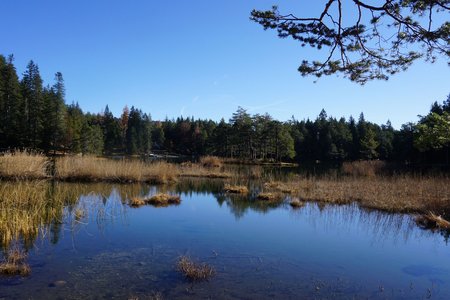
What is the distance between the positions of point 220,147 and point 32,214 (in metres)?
64.5

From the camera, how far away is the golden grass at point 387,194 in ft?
53.2

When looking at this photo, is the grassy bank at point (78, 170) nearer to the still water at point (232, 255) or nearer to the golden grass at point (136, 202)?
the still water at point (232, 255)

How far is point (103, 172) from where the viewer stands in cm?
2280

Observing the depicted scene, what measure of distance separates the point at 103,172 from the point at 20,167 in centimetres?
450

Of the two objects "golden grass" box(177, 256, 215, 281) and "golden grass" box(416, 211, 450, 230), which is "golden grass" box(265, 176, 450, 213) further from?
"golden grass" box(177, 256, 215, 281)

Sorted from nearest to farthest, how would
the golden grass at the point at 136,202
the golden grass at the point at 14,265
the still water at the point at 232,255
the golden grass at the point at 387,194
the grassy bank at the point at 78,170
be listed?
1. the still water at the point at 232,255
2. the golden grass at the point at 14,265
3. the golden grass at the point at 136,202
4. the golden grass at the point at 387,194
5. the grassy bank at the point at 78,170

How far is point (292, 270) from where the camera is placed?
793cm

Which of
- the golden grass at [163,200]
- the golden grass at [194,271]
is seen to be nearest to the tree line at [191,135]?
the golden grass at [163,200]

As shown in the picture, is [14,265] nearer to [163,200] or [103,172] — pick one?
[163,200]

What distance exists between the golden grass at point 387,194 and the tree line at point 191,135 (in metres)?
13.1

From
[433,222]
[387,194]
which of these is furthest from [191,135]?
[433,222]

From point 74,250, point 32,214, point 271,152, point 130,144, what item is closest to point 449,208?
point 74,250

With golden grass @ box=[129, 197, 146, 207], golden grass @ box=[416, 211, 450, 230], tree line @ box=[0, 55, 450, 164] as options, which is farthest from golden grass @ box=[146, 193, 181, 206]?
tree line @ box=[0, 55, 450, 164]

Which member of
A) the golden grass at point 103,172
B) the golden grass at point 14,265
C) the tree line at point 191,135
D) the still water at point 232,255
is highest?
the tree line at point 191,135
